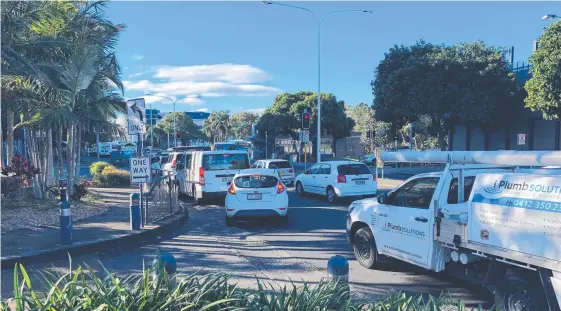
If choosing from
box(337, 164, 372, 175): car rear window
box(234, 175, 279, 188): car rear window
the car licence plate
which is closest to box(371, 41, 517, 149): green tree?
box(337, 164, 372, 175): car rear window

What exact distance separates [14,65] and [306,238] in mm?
8336

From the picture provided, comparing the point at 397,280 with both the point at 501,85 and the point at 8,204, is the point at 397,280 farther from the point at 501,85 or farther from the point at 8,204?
the point at 501,85

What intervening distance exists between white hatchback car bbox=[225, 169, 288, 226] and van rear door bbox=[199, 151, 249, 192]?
314cm

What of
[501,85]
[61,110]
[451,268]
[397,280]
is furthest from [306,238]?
[501,85]

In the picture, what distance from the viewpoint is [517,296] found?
15.0 feet

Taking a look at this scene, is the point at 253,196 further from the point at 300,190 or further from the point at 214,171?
the point at 300,190

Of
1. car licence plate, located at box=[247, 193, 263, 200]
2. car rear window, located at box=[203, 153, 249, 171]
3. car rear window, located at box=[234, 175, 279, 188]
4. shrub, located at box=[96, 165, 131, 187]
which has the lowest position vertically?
shrub, located at box=[96, 165, 131, 187]

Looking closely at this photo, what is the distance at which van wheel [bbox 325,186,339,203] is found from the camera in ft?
49.5

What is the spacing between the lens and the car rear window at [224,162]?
14099 mm

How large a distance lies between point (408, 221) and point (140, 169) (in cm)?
611

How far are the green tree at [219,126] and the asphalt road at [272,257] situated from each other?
79989mm

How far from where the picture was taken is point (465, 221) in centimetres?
509

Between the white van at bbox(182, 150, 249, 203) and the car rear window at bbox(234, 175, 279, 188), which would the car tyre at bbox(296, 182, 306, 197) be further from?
the car rear window at bbox(234, 175, 279, 188)

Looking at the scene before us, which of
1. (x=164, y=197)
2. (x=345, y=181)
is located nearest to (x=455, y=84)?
(x=345, y=181)
